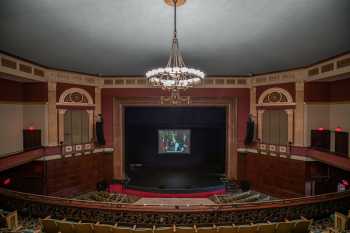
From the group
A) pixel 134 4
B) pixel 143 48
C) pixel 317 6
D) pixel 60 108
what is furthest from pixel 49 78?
pixel 317 6

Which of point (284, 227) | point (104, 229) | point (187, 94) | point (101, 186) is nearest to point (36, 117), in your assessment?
point (101, 186)

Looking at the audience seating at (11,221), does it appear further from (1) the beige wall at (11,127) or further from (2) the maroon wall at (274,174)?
(2) the maroon wall at (274,174)

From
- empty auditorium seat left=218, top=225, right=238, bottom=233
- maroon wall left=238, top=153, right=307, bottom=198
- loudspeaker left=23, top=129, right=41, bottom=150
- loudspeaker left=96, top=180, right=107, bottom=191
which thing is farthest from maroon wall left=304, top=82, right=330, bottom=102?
loudspeaker left=23, top=129, right=41, bottom=150

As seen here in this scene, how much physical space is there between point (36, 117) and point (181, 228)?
827cm

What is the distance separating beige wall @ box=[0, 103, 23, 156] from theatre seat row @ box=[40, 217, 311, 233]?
5.98m

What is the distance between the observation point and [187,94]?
11133mm

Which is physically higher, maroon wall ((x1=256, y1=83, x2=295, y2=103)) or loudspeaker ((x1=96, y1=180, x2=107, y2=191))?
maroon wall ((x1=256, y1=83, x2=295, y2=103))

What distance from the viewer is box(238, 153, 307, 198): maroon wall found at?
9.29m

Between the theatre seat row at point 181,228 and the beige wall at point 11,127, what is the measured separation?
5.98 metres

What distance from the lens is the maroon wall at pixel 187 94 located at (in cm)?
1112

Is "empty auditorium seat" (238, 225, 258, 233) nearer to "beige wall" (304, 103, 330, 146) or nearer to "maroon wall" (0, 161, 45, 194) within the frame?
"beige wall" (304, 103, 330, 146)

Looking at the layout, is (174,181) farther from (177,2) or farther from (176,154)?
(177,2)

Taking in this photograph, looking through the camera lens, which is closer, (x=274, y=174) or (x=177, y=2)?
(x=177, y=2)

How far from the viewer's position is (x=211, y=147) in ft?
47.2
